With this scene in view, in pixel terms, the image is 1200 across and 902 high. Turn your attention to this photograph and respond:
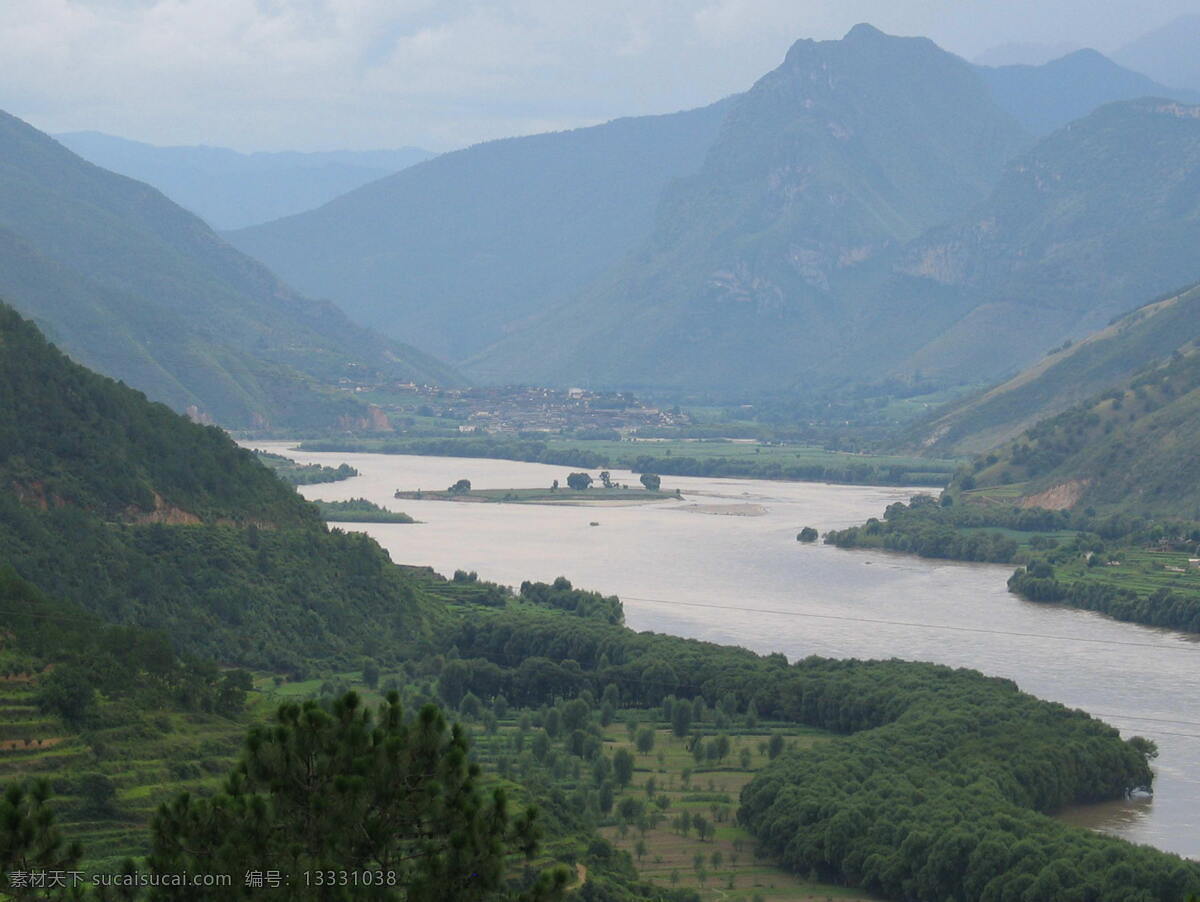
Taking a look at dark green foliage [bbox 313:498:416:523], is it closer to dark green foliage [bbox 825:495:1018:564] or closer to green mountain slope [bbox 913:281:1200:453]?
dark green foliage [bbox 825:495:1018:564]

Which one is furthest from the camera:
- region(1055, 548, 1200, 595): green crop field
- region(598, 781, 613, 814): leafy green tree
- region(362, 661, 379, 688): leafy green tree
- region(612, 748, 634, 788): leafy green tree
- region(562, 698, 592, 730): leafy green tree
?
region(1055, 548, 1200, 595): green crop field

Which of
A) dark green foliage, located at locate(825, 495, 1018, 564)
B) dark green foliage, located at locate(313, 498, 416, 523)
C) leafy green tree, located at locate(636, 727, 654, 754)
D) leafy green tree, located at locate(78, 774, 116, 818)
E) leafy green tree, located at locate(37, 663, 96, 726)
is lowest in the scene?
leafy green tree, located at locate(78, 774, 116, 818)

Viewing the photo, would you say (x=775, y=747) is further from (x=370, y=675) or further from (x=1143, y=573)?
(x=1143, y=573)

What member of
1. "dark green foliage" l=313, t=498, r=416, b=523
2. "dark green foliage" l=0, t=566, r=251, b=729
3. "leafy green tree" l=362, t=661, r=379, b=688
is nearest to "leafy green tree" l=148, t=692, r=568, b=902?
"dark green foliage" l=0, t=566, r=251, b=729

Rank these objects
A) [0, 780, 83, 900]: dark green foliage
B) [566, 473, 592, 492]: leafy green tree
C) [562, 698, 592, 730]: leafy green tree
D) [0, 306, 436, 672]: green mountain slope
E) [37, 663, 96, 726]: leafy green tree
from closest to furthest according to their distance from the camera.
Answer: [0, 780, 83, 900]: dark green foliage, [37, 663, 96, 726]: leafy green tree, [562, 698, 592, 730]: leafy green tree, [0, 306, 436, 672]: green mountain slope, [566, 473, 592, 492]: leafy green tree

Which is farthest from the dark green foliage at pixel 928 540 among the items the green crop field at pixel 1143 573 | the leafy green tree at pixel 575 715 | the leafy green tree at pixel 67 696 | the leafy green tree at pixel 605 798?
the leafy green tree at pixel 67 696

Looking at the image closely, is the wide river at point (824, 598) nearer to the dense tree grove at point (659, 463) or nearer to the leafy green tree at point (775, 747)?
the leafy green tree at point (775, 747)

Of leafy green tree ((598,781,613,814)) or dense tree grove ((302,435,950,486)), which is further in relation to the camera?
dense tree grove ((302,435,950,486))

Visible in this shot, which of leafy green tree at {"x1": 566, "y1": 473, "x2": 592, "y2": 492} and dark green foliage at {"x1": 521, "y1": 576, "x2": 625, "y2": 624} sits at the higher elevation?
leafy green tree at {"x1": 566, "y1": 473, "x2": 592, "y2": 492}

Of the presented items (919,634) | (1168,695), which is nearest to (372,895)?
(1168,695)
